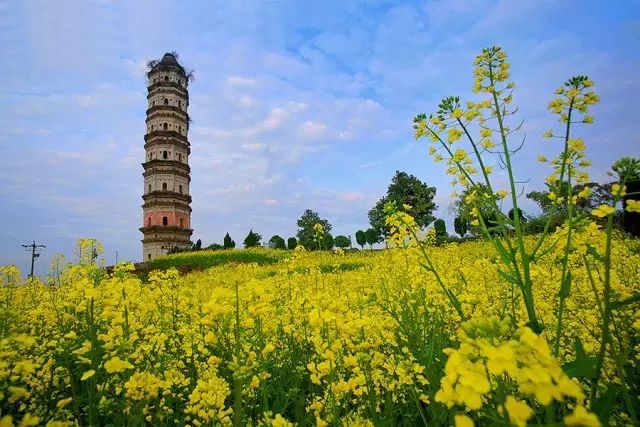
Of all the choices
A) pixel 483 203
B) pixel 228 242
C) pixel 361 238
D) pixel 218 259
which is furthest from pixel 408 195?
pixel 483 203

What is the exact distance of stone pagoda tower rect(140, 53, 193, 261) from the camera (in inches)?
1692

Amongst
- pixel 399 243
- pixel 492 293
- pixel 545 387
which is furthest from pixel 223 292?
pixel 492 293

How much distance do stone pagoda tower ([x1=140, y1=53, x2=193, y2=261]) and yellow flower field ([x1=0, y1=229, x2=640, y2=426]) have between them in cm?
3901

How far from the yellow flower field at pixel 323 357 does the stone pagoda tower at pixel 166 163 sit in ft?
128

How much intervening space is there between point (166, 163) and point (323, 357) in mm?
46233

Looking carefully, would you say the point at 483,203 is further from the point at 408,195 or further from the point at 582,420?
the point at 408,195

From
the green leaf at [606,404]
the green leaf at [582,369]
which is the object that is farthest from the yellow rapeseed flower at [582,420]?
the green leaf at [582,369]

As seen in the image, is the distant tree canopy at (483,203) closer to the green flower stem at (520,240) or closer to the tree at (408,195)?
the green flower stem at (520,240)

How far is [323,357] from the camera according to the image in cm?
286

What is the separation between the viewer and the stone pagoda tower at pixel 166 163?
4297cm

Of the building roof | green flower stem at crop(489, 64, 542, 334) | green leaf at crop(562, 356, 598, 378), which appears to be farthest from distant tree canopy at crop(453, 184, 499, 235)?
the building roof

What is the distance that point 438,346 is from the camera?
3191mm

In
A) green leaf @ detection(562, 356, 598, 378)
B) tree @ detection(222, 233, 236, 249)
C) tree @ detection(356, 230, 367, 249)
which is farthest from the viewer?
tree @ detection(356, 230, 367, 249)

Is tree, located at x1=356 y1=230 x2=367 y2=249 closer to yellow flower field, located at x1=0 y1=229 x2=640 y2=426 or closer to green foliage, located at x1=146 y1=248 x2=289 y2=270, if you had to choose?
green foliage, located at x1=146 y1=248 x2=289 y2=270
